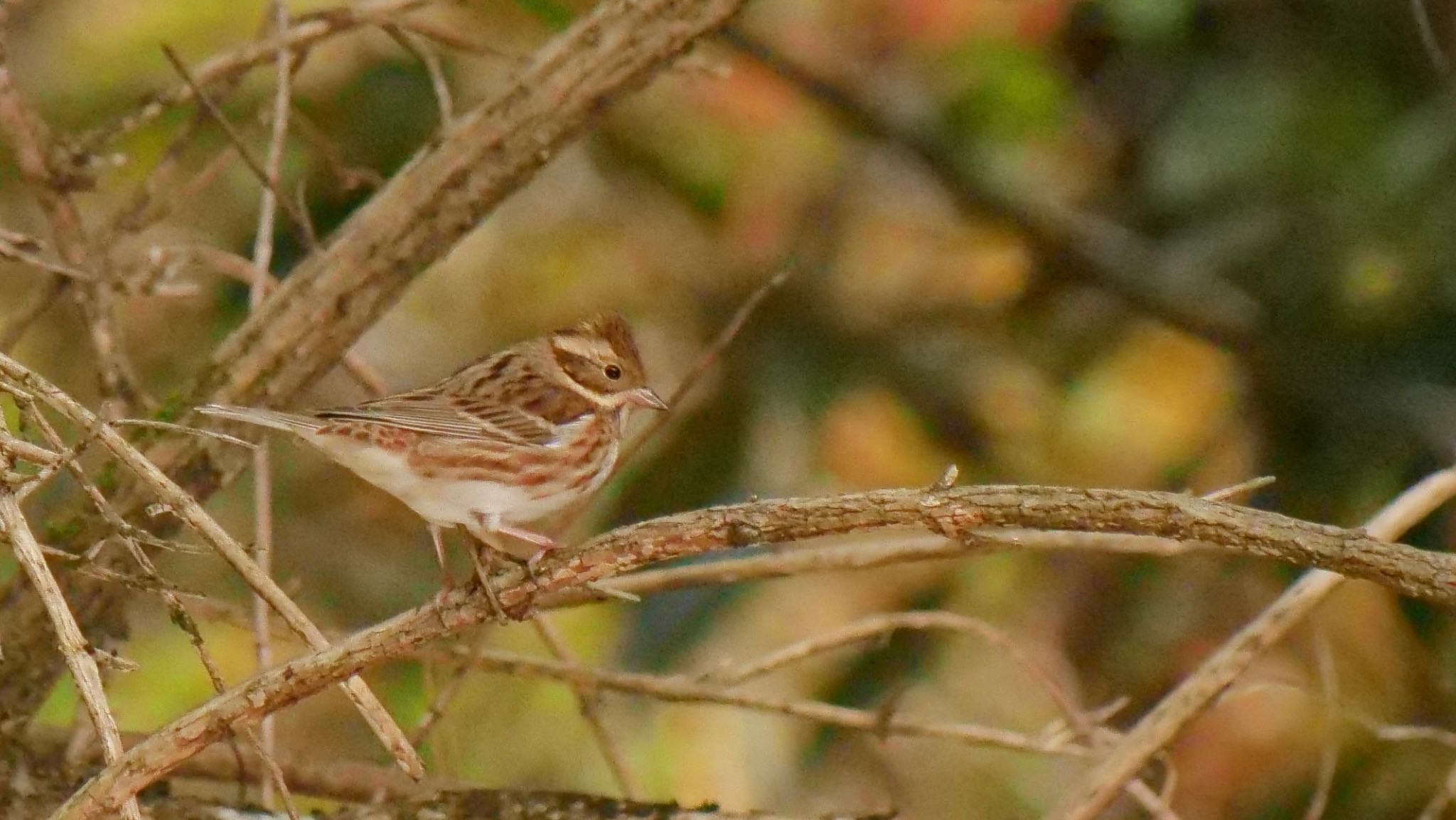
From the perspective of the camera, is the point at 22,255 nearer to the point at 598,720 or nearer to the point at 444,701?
the point at 444,701

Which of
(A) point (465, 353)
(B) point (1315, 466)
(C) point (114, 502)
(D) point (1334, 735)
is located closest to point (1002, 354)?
(B) point (1315, 466)

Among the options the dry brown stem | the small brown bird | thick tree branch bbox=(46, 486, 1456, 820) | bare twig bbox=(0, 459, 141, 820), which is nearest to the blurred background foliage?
the small brown bird

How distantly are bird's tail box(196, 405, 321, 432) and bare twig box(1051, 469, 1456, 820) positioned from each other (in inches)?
59.1

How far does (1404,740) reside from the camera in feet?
14.9

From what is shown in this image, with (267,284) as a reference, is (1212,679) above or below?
below

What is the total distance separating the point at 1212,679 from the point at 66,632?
1947mm

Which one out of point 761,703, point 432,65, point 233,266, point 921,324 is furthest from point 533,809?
point 921,324

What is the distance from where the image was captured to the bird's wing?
142 inches

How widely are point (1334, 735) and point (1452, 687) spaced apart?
886 millimetres

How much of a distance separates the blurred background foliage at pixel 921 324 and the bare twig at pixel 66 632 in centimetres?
212

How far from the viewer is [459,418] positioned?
3.79 meters

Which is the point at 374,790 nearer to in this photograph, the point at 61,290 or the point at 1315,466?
the point at 61,290

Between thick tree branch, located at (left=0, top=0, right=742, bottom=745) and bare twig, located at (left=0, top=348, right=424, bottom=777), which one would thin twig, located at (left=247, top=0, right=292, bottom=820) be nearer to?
thick tree branch, located at (left=0, top=0, right=742, bottom=745)

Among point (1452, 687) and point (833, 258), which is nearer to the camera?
point (1452, 687)
